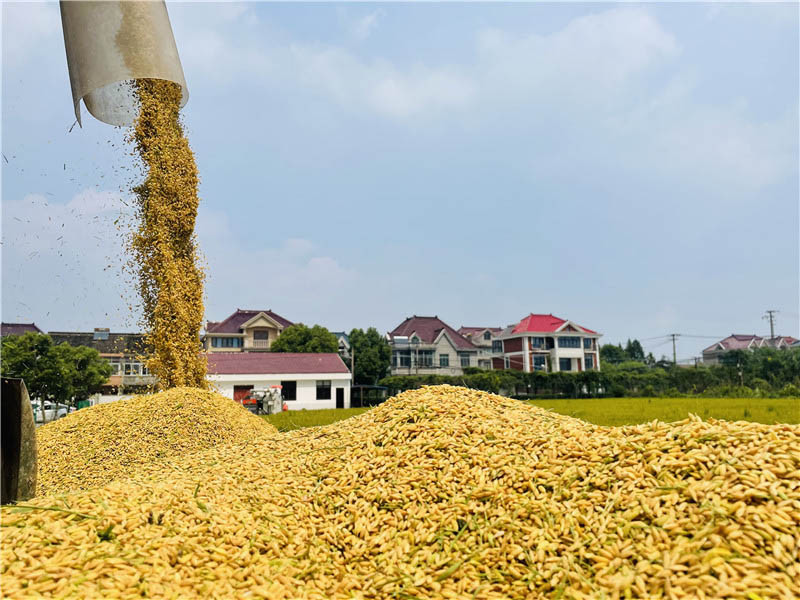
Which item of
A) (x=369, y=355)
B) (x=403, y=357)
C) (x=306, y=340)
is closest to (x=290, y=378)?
(x=306, y=340)

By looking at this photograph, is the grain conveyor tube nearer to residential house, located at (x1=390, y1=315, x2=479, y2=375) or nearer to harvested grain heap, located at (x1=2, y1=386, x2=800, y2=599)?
harvested grain heap, located at (x1=2, y1=386, x2=800, y2=599)

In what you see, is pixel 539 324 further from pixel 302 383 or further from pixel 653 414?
pixel 653 414

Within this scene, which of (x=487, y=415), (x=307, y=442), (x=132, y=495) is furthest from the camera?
(x=307, y=442)

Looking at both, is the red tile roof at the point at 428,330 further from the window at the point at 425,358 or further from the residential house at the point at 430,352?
the window at the point at 425,358

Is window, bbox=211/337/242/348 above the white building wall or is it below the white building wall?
above

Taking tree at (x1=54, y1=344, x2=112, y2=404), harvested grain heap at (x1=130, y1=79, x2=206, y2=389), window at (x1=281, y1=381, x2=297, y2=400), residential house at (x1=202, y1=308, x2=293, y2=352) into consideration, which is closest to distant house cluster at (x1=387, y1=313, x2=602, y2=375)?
residential house at (x1=202, y1=308, x2=293, y2=352)

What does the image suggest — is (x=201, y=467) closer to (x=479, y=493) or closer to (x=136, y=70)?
(x=479, y=493)

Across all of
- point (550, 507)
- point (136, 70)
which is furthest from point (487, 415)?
point (136, 70)

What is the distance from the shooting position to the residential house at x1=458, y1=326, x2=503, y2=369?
4522 cm

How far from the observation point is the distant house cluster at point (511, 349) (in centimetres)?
4006

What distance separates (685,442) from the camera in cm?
312

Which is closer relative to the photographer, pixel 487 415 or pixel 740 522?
pixel 740 522

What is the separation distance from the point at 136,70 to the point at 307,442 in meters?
4.02

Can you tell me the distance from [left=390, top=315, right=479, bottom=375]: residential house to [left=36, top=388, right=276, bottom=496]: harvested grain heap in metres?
31.0
